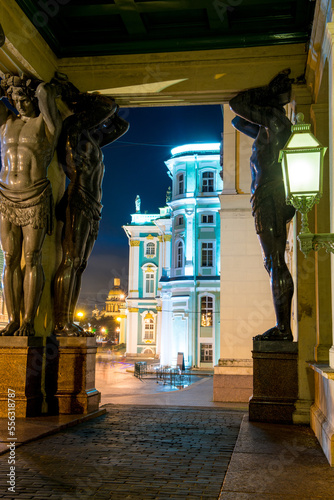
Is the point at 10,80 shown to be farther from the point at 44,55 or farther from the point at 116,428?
the point at 116,428

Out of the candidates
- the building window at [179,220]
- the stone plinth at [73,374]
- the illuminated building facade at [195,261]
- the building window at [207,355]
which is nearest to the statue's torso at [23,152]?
the stone plinth at [73,374]

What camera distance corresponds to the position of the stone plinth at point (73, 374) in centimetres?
757

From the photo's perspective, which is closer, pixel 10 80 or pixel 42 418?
pixel 42 418

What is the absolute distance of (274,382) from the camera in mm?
7145

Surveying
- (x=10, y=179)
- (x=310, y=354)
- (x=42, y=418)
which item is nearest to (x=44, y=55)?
(x=10, y=179)

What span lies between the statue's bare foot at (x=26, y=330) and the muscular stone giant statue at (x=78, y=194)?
65cm

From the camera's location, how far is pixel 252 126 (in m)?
8.05

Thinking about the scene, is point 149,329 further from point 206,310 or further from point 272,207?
point 272,207

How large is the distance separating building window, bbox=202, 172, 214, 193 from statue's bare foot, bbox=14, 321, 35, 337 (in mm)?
31637

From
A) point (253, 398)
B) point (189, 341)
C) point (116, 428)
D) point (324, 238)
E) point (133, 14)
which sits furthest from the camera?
point (189, 341)

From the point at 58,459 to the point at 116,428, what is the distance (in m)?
1.79

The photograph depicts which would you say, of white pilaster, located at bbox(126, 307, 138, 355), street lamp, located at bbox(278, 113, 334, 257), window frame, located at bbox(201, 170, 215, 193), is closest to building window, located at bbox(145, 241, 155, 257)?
white pilaster, located at bbox(126, 307, 138, 355)

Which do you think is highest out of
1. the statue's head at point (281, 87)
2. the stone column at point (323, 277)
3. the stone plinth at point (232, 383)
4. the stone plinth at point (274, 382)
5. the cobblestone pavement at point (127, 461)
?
the statue's head at point (281, 87)

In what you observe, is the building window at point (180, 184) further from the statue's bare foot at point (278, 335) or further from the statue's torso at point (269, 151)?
the statue's bare foot at point (278, 335)
